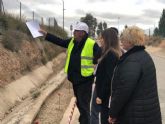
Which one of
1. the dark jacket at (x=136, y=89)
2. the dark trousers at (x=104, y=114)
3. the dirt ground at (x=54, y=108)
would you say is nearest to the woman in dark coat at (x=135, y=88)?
the dark jacket at (x=136, y=89)

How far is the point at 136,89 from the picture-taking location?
19.3 ft

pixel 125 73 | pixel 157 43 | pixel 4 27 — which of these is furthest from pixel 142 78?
pixel 157 43

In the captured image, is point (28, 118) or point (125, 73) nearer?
point (125, 73)

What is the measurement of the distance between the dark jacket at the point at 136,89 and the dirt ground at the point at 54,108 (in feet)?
18.4

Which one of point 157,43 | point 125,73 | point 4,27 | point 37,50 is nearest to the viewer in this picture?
point 125,73

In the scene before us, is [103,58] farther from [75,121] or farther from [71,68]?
[75,121]

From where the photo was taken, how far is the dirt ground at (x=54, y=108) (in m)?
11.9

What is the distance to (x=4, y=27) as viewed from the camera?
25.0 m

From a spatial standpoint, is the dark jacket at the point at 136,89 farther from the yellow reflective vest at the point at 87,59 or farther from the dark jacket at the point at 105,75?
the yellow reflective vest at the point at 87,59

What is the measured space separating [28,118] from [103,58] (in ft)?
13.3

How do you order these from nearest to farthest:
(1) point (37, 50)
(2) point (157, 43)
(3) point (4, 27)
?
1. (3) point (4, 27)
2. (1) point (37, 50)
3. (2) point (157, 43)

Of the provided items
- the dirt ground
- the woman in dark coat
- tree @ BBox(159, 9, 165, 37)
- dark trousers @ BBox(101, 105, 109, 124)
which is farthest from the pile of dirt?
tree @ BBox(159, 9, 165, 37)

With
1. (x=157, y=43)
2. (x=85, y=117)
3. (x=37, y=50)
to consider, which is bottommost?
(x=157, y=43)

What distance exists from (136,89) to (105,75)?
183 centimetres
